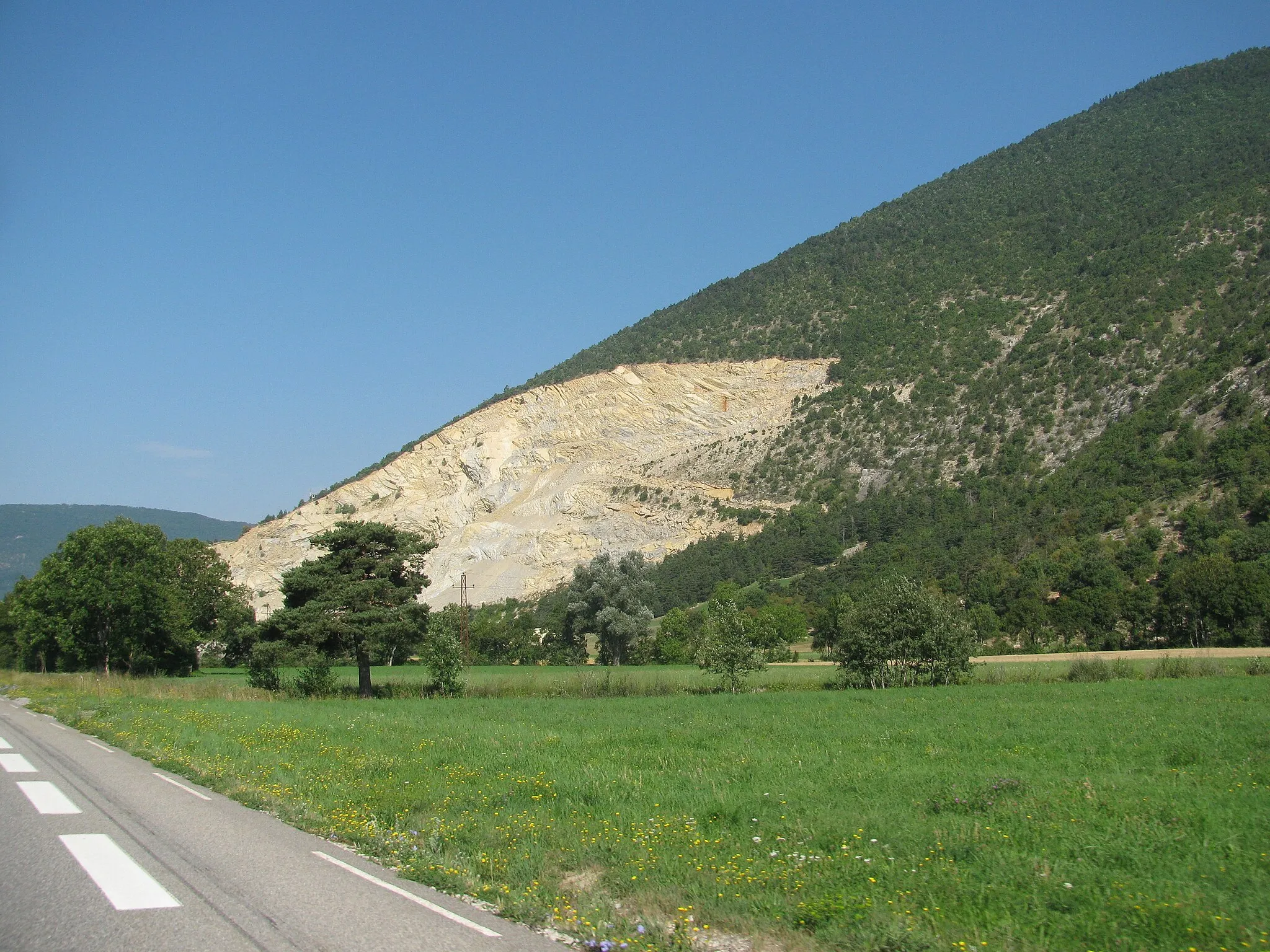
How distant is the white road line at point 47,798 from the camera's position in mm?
10156

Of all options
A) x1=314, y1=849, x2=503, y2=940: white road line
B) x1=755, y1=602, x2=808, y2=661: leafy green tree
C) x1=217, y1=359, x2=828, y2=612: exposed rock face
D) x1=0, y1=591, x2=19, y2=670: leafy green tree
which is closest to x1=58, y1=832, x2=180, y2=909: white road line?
x1=314, y1=849, x2=503, y2=940: white road line

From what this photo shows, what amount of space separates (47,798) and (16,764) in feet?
13.3

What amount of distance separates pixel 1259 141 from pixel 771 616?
81793 millimetres

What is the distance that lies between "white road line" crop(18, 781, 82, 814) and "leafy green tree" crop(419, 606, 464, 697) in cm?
2689

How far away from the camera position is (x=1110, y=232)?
96.4 meters

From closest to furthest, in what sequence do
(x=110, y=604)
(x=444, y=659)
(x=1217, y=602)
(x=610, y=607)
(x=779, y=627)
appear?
1. (x=444, y=659)
2. (x=1217, y=602)
3. (x=110, y=604)
4. (x=610, y=607)
5. (x=779, y=627)

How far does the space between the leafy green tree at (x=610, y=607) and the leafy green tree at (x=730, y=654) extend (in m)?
29.1

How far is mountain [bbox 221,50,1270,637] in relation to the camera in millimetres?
65438

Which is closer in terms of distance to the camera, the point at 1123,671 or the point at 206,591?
the point at 1123,671

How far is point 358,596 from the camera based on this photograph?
39844 millimetres


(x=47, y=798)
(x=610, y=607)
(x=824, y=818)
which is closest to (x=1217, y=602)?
(x=610, y=607)

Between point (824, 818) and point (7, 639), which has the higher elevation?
point (7, 639)

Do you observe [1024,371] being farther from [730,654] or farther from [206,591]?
[206,591]

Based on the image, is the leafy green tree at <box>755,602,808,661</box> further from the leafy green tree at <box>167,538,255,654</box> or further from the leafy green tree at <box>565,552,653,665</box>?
the leafy green tree at <box>167,538,255,654</box>
